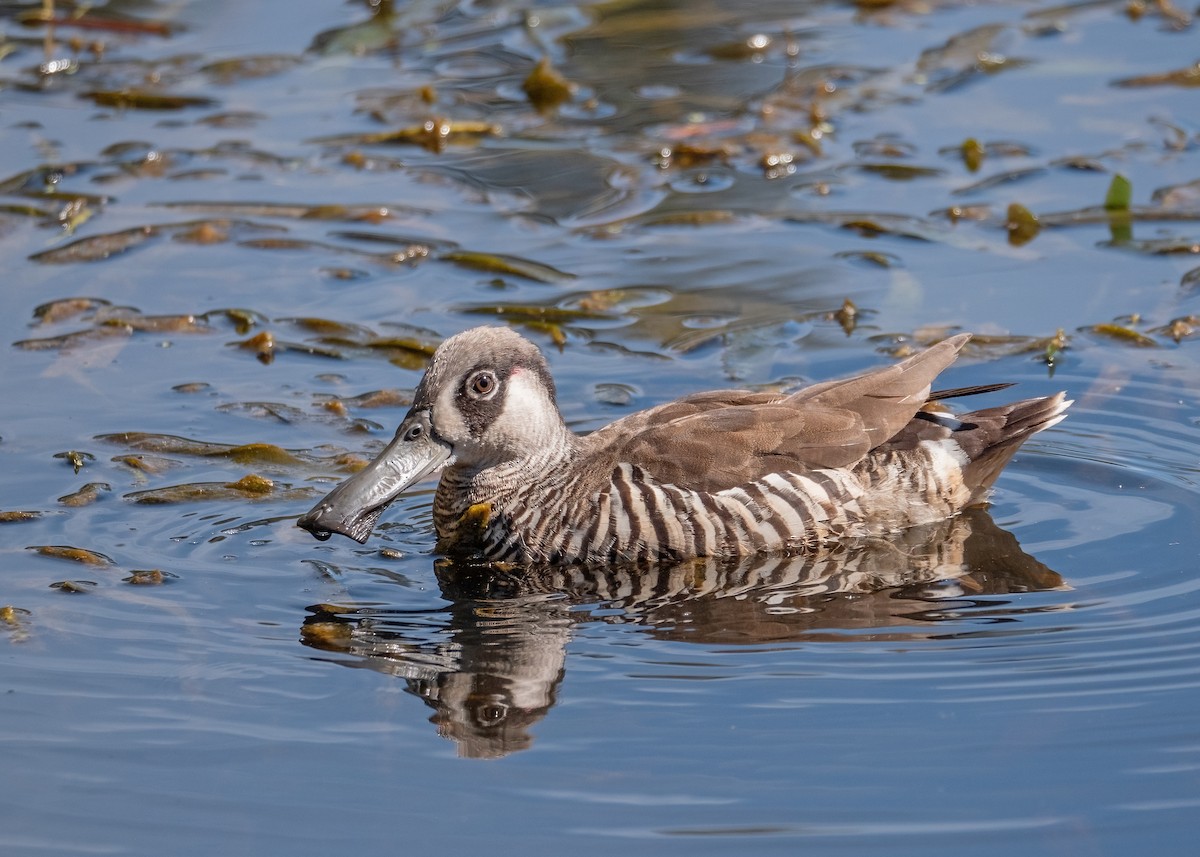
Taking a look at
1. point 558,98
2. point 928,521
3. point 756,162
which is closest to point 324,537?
point 928,521

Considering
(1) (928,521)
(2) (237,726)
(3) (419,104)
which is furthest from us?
(3) (419,104)

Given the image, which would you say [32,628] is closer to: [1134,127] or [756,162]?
[756,162]

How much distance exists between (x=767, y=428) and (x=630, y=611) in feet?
3.71

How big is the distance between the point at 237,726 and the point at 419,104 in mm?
7801

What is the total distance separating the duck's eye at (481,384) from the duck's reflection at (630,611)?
0.76m

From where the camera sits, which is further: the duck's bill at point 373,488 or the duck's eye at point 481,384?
the duck's eye at point 481,384

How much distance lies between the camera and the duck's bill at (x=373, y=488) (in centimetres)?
755

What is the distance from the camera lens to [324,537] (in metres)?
7.64

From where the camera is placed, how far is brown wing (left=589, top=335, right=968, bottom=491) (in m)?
7.80

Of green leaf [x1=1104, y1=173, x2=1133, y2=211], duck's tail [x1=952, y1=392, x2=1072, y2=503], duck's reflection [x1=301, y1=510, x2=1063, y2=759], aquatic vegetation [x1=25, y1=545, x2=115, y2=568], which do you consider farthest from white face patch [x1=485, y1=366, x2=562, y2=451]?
green leaf [x1=1104, y1=173, x2=1133, y2=211]

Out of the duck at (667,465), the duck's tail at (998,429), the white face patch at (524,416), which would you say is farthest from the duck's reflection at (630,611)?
the white face patch at (524,416)

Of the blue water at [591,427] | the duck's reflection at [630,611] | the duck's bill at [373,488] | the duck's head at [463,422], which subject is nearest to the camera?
the blue water at [591,427]

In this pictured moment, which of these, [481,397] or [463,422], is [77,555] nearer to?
[463,422]

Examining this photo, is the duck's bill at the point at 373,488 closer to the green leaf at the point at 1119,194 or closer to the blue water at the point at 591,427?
the blue water at the point at 591,427
